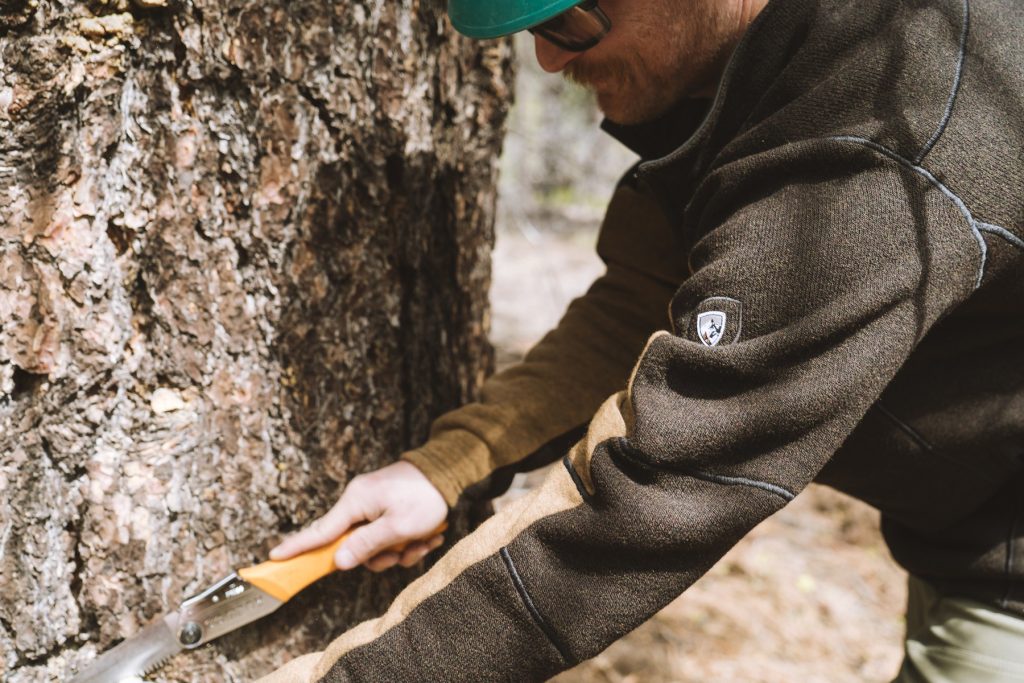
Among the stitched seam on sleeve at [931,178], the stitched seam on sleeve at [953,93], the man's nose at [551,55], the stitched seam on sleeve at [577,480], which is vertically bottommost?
the stitched seam on sleeve at [577,480]

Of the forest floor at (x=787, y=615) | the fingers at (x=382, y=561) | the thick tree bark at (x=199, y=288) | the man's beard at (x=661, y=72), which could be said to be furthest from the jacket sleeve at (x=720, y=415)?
the forest floor at (x=787, y=615)

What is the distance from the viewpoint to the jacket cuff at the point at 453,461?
5.95ft

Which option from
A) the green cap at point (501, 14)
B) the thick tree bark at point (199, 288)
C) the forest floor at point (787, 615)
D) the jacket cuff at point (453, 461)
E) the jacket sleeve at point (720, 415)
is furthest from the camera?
the forest floor at point (787, 615)

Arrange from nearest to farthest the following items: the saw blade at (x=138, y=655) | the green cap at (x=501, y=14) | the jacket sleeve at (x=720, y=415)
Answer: the jacket sleeve at (x=720, y=415) → the green cap at (x=501, y=14) → the saw blade at (x=138, y=655)

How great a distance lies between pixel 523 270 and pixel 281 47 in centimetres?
566

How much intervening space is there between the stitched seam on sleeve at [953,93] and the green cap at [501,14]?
2.05ft

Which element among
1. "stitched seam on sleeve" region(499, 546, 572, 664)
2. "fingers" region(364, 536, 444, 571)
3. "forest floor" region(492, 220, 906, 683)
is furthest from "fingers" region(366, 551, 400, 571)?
"forest floor" region(492, 220, 906, 683)

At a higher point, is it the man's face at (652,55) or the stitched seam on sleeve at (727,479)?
the man's face at (652,55)

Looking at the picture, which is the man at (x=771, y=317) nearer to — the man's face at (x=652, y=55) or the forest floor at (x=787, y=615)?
the man's face at (x=652, y=55)

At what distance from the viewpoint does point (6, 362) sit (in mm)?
1559

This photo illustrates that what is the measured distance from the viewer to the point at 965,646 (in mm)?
1767

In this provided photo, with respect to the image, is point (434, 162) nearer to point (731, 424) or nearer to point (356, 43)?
point (356, 43)

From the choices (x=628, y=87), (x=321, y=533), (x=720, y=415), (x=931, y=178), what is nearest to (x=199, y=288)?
(x=321, y=533)

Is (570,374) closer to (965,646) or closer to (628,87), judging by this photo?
(628,87)
